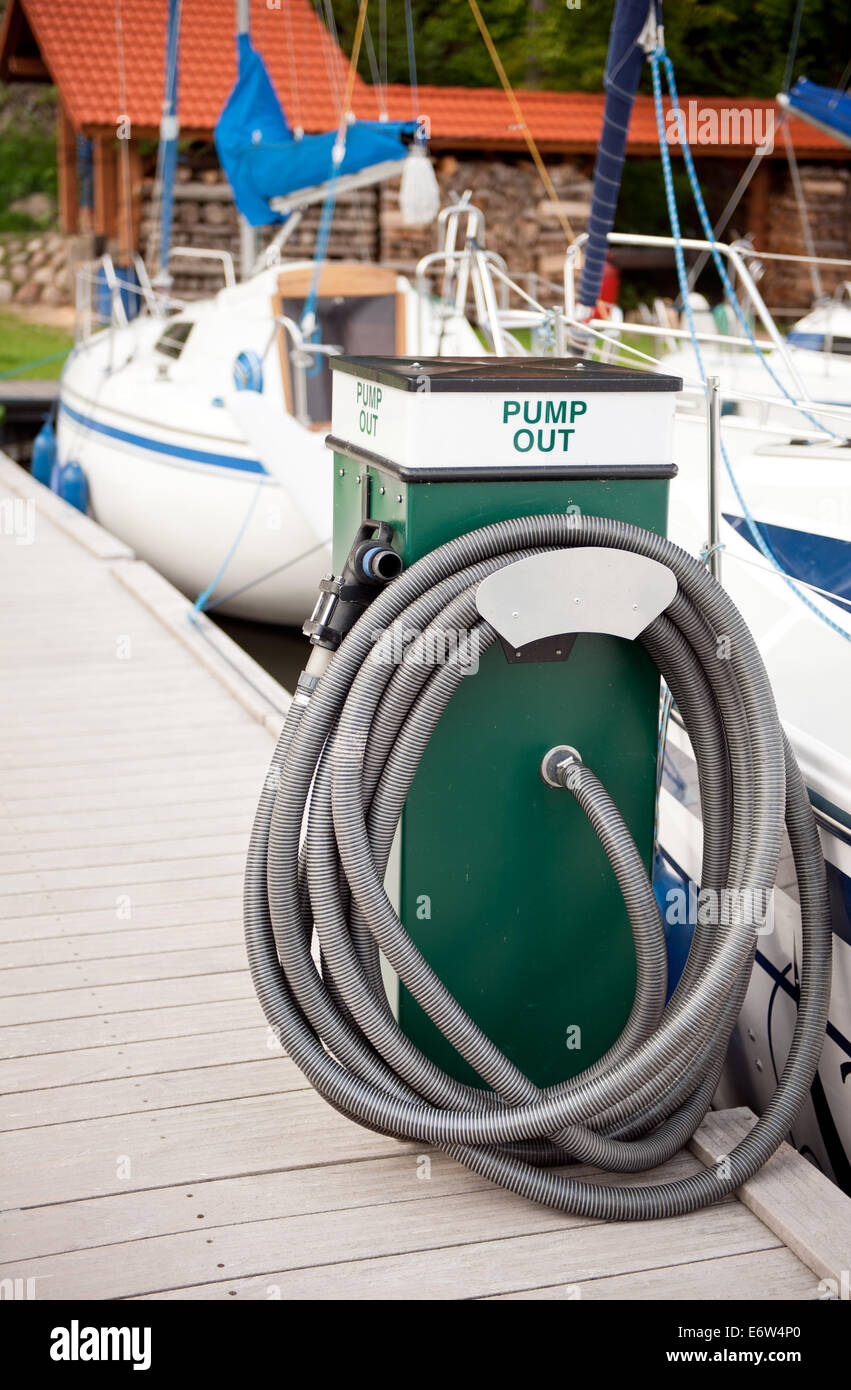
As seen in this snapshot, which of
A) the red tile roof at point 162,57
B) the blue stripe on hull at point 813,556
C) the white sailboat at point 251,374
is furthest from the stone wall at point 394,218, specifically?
the blue stripe on hull at point 813,556

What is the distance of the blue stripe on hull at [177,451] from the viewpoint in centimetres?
711

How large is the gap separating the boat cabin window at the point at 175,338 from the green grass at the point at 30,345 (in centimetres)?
710

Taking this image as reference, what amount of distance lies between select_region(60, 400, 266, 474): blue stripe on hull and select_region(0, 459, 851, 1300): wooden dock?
10.7 feet

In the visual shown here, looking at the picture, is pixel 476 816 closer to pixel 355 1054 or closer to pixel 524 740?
pixel 524 740

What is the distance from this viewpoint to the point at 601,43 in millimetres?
23000

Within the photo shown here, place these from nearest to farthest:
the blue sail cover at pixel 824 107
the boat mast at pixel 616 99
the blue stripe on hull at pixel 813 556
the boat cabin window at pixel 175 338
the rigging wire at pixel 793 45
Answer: the blue stripe on hull at pixel 813 556 → the boat mast at pixel 616 99 → the boat cabin window at pixel 175 338 → the blue sail cover at pixel 824 107 → the rigging wire at pixel 793 45

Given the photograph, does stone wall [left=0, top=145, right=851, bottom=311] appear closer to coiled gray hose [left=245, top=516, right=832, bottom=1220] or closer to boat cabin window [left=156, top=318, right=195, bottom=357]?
boat cabin window [left=156, top=318, right=195, bottom=357]

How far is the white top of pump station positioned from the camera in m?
2.17

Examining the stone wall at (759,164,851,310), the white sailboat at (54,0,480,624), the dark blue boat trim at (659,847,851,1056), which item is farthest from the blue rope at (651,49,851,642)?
the stone wall at (759,164,851,310)

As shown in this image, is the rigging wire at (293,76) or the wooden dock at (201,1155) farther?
the rigging wire at (293,76)

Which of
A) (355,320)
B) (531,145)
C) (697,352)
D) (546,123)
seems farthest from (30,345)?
(697,352)

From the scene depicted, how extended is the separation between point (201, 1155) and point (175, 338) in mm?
6891

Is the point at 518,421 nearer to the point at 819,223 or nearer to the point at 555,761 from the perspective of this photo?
the point at 555,761

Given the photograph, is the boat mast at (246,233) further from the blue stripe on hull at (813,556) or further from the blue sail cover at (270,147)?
the blue stripe on hull at (813,556)
